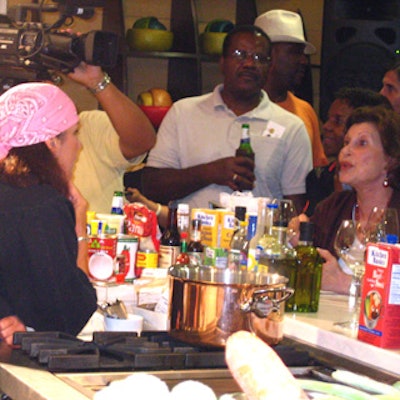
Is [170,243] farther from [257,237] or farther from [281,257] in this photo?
[281,257]

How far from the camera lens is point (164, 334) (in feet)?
5.57

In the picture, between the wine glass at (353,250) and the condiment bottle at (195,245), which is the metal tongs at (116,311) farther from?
the wine glass at (353,250)

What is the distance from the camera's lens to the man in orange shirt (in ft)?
14.0

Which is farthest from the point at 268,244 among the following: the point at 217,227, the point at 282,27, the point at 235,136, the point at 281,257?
the point at 282,27

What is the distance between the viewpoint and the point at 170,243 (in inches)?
109

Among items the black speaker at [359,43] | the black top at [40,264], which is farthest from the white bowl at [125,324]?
the black speaker at [359,43]

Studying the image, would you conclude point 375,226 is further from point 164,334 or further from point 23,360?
point 23,360

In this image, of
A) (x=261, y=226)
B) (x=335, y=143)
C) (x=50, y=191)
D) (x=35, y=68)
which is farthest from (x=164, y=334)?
(x=335, y=143)

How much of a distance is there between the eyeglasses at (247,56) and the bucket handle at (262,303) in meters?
2.18

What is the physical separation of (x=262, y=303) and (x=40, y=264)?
66 centimetres

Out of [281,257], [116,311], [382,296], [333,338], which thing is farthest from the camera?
[281,257]

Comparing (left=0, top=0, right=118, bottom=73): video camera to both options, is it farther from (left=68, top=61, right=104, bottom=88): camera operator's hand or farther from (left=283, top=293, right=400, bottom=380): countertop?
(left=283, top=293, right=400, bottom=380): countertop

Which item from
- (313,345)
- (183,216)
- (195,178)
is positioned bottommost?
(313,345)

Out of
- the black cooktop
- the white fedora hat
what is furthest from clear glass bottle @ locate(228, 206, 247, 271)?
the white fedora hat
